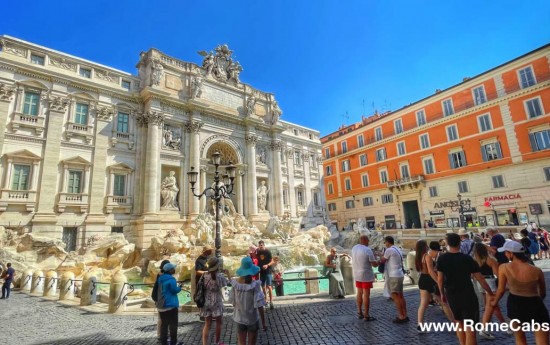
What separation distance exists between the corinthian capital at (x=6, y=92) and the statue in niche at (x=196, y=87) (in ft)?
33.6

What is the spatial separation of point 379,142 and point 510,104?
466 inches

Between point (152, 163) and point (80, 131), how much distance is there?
4.48 metres

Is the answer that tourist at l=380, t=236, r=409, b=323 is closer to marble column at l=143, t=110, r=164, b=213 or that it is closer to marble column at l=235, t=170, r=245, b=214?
marble column at l=143, t=110, r=164, b=213

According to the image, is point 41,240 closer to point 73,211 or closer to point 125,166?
point 73,211

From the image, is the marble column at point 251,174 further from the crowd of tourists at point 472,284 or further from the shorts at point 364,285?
the crowd of tourists at point 472,284

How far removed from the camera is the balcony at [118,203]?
1684 cm

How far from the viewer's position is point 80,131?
666 inches

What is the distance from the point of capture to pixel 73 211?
1584 cm

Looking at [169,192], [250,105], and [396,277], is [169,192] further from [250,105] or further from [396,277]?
[396,277]

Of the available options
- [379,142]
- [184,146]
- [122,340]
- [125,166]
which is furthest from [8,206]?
[379,142]

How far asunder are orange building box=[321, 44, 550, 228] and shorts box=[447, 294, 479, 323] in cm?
1753

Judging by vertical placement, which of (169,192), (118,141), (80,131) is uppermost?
(80,131)

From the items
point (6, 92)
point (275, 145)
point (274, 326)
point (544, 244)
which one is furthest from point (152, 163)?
point (544, 244)

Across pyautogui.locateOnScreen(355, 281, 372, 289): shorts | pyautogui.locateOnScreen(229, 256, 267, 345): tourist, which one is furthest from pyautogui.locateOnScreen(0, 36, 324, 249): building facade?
pyautogui.locateOnScreen(229, 256, 267, 345): tourist
